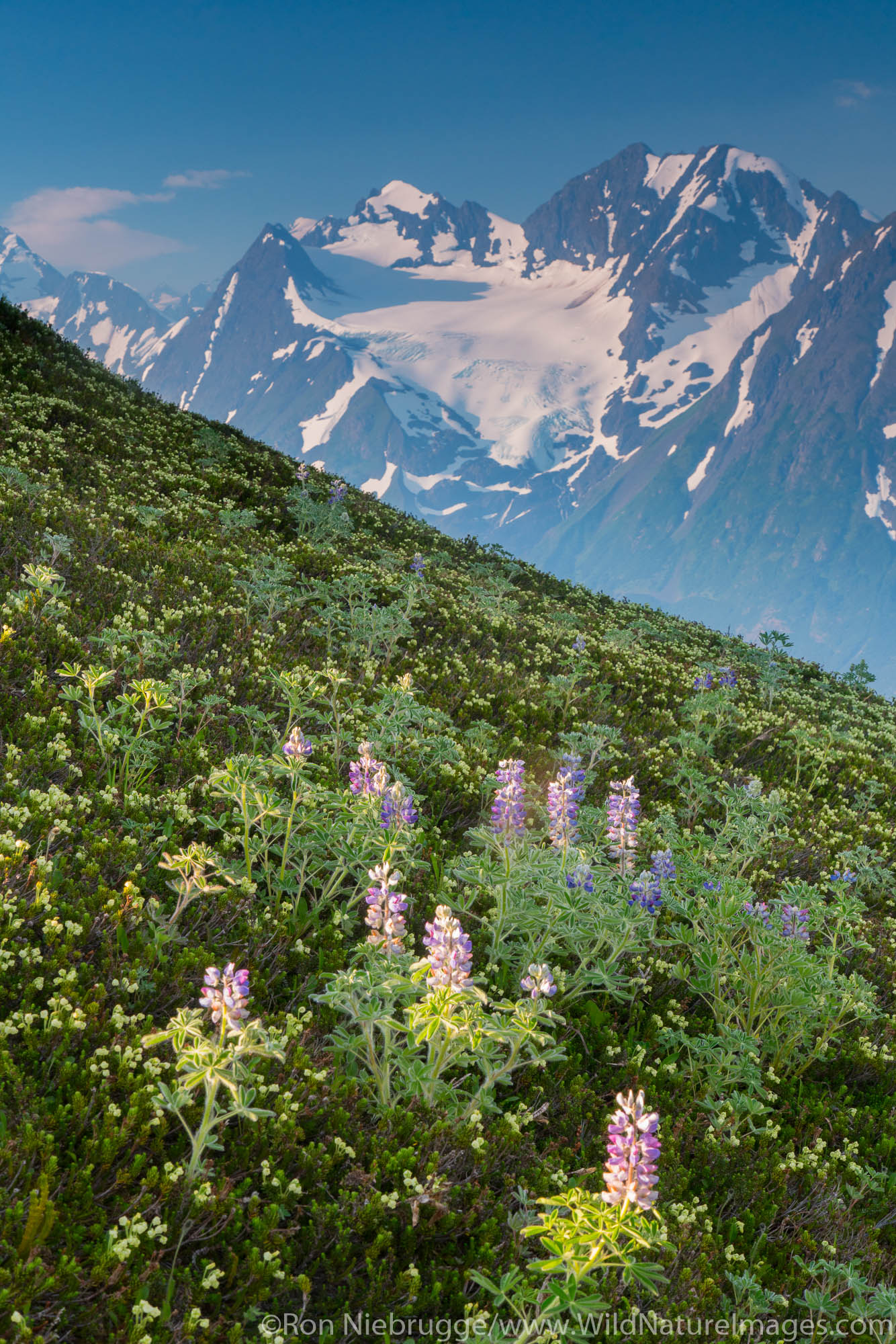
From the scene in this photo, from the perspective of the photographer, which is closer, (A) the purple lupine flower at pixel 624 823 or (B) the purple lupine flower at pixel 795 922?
(A) the purple lupine flower at pixel 624 823

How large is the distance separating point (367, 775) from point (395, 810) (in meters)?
0.40

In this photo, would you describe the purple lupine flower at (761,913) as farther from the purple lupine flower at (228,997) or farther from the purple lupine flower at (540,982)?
the purple lupine flower at (228,997)

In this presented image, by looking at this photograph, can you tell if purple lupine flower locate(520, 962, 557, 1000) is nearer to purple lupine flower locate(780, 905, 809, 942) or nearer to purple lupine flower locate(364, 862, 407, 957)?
purple lupine flower locate(364, 862, 407, 957)

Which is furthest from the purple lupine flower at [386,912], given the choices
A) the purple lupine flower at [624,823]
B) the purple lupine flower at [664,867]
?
the purple lupine flower at [664,867]

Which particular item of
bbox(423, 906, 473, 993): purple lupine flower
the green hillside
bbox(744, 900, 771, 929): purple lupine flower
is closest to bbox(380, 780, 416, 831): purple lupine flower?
the green hillside

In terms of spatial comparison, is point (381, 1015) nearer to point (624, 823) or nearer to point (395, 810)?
point (395, 810)

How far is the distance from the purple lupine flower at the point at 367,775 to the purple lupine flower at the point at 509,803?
75 cm

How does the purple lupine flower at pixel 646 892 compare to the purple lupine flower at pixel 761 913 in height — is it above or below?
below

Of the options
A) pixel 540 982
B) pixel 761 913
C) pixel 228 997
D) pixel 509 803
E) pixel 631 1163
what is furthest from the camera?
pixel 761 913

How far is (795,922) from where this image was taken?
5984 mm

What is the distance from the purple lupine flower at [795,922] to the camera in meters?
5.50

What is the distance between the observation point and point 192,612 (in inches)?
346

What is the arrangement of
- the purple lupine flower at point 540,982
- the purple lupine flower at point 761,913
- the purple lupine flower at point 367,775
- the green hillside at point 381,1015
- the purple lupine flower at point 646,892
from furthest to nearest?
the purple lupine flower at point 761,913, the purple lupine flower at point 646,892, the purple lupine flower at point 367,775, the purple lupine flower at point 540,982, the green hillside at point 381,1015

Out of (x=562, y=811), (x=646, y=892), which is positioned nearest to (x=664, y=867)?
(x=646, y=892)
